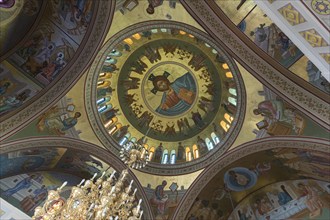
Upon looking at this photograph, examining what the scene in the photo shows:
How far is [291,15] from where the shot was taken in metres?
5.11

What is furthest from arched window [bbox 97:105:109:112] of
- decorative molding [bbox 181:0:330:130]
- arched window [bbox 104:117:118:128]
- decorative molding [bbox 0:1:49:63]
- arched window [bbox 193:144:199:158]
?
decorative molding [bbox 181:0:330:130]

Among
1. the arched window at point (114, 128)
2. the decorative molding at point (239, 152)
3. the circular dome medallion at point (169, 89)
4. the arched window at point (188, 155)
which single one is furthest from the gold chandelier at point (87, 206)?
the circular dome medallion at point (169, 89)

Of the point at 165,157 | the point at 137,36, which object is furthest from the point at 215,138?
the point at 137,36

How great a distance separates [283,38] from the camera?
971 centimetres

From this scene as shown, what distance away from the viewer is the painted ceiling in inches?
403

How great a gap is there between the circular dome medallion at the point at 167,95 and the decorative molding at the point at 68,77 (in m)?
0.55

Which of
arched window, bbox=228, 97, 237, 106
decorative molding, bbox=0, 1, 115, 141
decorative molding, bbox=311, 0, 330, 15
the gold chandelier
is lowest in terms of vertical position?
the gold chandelier

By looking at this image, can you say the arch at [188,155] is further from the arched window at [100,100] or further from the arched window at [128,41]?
the arched window at [128,41]

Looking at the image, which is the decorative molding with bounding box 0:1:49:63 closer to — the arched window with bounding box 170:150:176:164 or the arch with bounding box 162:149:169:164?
the arch with bounding box 162:149:169:164

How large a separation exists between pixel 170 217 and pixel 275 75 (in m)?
6.40

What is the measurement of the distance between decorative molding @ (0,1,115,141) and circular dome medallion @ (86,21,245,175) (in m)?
0.55

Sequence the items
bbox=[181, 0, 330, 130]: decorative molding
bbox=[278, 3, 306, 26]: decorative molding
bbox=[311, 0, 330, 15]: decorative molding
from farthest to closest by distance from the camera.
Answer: bbox=[181, 0, 330, 130]: decorative molding
bbox=[278, 3, 306, 26]: decorative molding
bbox=[311, 0, 330, 15]: decorative molding

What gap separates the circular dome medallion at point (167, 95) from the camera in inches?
457

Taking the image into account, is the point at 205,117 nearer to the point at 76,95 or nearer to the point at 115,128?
the point at 115,128
